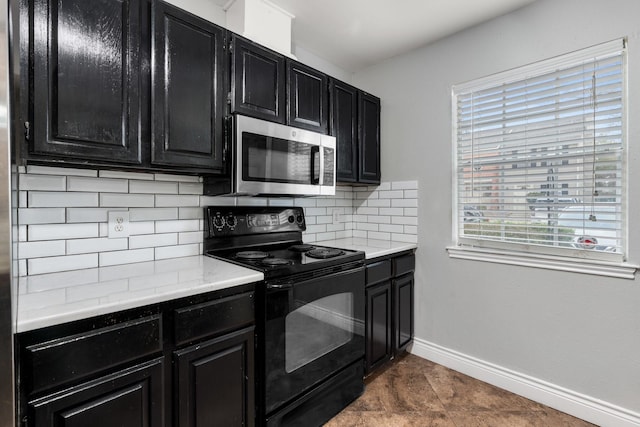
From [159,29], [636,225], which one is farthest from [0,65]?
[636,225]

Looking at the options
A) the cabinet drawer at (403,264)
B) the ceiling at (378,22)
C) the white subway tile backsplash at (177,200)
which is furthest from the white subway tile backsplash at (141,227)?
the cabinet drawer at (403,264)

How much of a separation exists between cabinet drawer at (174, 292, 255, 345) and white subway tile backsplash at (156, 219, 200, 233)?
2.24 feet

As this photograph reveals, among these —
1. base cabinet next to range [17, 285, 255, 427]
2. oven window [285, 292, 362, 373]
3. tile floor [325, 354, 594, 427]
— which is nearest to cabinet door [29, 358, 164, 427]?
base cabinet next to range [17, 285, 255, 427]

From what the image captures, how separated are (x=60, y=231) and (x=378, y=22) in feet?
7.37

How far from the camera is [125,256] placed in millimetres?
1632

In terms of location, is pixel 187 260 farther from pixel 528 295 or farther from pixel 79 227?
pixel 528 295

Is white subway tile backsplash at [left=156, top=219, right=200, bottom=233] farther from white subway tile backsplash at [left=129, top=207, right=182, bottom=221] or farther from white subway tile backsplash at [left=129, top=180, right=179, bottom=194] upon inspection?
white subway tile backsplash at [left=129, top=180, right=179, bottom=194]

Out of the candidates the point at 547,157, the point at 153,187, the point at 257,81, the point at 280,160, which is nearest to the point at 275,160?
the point at 280,160

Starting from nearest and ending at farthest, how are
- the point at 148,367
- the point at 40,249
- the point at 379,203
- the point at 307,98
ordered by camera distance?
the point at 148,367 → the point at 40,249 → the point at 307,98 → the point at 379,203

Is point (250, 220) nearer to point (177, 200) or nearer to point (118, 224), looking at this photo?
point (177, 200)

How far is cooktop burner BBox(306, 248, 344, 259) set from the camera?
1.86m

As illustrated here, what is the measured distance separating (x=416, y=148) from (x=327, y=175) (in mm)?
889

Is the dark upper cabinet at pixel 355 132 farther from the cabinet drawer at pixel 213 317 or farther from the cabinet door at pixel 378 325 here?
the cabinet drawer at pixel 213 317

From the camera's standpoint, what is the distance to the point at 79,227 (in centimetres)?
149
